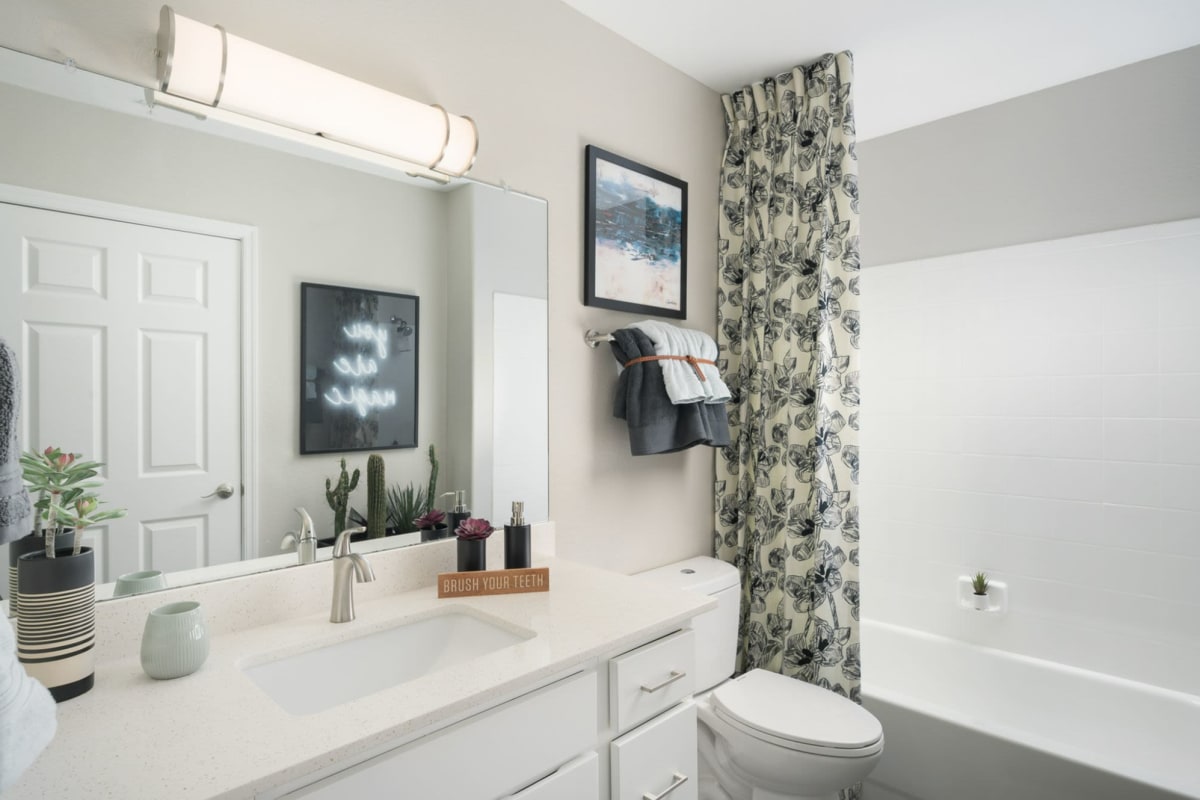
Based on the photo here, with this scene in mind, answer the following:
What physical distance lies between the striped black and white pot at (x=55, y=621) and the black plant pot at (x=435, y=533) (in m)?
0.67

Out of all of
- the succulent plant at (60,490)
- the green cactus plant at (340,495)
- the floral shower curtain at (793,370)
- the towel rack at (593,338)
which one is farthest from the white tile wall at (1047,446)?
the succulent plant at (60,490)

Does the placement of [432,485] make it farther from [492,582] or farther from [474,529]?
[492,582]

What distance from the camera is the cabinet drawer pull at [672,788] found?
123 cm

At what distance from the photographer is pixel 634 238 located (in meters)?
2.11

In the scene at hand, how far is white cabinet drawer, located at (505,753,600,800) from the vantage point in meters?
1.02

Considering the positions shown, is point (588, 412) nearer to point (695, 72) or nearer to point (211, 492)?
point (211, 492)

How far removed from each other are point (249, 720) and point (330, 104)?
44.9 inches

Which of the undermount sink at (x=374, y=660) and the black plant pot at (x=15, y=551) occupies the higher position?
the black plant pot at (x=15, y=551)

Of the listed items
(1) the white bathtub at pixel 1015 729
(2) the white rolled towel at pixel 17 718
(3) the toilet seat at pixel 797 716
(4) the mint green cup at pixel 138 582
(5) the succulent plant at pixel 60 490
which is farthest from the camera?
(1) the white bathtub at pixel 1015 729

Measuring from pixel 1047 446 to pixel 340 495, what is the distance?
8.38 feet

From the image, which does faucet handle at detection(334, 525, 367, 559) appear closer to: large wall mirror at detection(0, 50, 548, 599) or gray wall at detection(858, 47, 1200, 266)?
large wall mirror at detection(0, 50, 548, 599)

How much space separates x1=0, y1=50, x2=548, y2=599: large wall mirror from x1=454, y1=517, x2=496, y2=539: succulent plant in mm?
117

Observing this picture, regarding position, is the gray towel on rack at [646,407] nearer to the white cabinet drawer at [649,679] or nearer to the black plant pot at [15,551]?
the white cabinet drawer at [649,679]

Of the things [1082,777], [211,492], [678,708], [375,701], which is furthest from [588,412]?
[1082,777]
